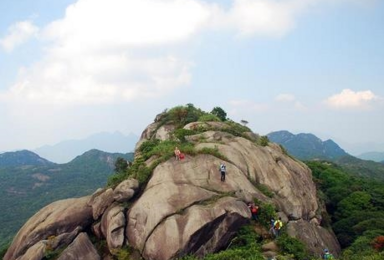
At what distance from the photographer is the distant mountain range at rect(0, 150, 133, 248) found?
105594mm

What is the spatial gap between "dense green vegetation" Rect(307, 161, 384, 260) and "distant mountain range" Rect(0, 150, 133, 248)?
222 ft

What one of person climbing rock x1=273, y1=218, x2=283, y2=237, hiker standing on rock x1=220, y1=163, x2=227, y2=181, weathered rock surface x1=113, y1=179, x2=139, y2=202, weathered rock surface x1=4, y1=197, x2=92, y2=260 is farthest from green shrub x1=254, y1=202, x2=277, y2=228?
weathered rock surface x1=4, y1=197, x2=92, y2=260

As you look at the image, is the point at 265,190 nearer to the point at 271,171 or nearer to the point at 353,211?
the point at 271,171

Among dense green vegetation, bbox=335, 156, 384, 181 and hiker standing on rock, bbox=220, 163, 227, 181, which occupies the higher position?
hiker standing on rock, bbox=220, 163, 227, 181

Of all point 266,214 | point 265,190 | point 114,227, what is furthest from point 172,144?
point 266,214

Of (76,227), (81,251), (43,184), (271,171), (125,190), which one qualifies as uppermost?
(271,171)

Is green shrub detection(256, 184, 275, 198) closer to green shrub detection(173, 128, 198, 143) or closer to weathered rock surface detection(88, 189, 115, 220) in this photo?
green shrub detection(173, 128, 198, 143)

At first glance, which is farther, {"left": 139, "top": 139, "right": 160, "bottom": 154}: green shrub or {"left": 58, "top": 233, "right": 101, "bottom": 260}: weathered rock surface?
{"left": 139, "top": 139, "right": 160, "bottom": 154}: green shrub

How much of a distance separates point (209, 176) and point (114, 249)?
25.2 ft

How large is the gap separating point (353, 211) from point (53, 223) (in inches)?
1026

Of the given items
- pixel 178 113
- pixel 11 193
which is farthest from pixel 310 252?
pixel 11 193

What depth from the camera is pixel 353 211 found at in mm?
37844

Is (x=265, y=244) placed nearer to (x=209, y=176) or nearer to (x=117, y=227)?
(x=209, y=176)

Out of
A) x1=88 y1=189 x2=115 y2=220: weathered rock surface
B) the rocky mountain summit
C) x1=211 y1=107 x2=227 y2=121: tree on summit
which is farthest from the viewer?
x1=211 y1=107 x2=227 y2=121: tree on summit
